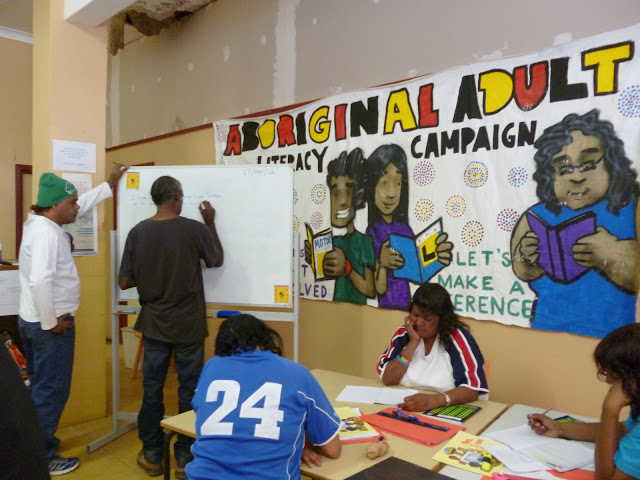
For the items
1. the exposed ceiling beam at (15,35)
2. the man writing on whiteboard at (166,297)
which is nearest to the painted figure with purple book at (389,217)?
the man writing on whiteboard at (166,297)

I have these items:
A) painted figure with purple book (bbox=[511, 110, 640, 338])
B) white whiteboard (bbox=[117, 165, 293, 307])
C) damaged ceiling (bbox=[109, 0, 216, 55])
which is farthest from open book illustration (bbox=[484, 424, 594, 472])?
damaged ceiling (bbox=[109, 0, 216, 55])

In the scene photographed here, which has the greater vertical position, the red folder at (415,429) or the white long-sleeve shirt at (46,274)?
the white long-sleeve shirt at (46,274)

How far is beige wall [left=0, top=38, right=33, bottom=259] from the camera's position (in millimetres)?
5211

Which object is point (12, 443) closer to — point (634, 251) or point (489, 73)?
point (634, 251)

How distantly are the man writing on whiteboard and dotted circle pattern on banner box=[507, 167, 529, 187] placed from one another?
1658 millimetres

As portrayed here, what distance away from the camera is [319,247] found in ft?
11.9

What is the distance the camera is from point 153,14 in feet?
14.9

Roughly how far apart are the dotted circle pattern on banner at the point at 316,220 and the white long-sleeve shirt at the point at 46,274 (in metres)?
1.60

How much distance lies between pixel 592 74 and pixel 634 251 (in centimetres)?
85

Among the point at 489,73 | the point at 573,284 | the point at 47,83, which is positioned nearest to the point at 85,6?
the point at 47,83

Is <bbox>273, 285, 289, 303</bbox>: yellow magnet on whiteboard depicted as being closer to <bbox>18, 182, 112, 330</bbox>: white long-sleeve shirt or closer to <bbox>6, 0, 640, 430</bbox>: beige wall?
<bbox>6, 0, 640, 430</bbox>: beige wall

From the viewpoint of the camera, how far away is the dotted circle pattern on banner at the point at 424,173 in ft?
9.80

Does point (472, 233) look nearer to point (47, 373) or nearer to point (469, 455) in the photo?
point (469, 455)

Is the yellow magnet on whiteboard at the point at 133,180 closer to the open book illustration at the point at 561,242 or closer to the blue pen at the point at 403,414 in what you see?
the blue pen at the point at 403,414
